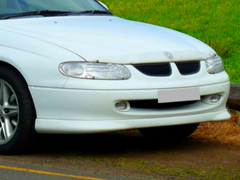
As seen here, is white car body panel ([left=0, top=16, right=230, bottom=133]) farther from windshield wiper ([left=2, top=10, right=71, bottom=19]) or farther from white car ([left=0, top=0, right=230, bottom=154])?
windshield wiper ([left=2, top=10, right=71, bottom=19])

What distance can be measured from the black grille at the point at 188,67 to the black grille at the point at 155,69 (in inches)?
5.6

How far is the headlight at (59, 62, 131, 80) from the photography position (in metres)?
6.19

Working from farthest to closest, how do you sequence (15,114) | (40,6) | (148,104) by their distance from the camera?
(40,6)
(15,114)
(148,104)

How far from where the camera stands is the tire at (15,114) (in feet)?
20.9

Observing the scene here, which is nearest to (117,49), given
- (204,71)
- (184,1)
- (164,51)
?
(164,51)

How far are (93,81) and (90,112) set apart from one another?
27 centimetres

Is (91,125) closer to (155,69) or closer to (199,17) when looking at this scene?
→ (155,69)

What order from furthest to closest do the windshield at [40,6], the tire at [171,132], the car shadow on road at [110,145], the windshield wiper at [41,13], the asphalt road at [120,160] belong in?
the tire at [171,132] < the windshield at [40,6] < the windshield wiper at [41,13] < the car shadow on road at [110,145] < the asphalt road at [120,160]

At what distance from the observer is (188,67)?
261 inches

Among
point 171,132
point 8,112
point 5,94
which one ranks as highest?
point 5,94

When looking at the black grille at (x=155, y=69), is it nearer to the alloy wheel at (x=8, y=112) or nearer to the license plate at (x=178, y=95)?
the license plate at (x=178, y=95)

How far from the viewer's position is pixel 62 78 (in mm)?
6203

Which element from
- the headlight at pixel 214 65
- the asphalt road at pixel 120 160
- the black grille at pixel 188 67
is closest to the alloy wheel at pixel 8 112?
the asphalt road at pixel 120 160

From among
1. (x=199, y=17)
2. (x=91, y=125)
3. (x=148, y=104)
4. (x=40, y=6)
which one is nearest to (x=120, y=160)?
(x=91, y=125)
